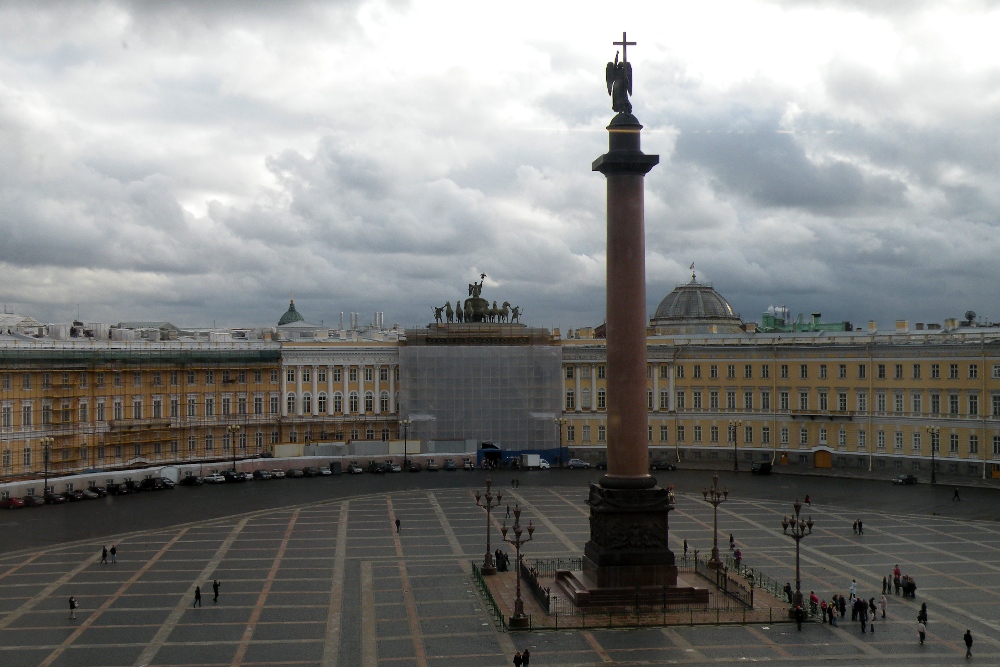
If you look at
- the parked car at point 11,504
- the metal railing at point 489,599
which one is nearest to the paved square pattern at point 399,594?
the metal railing at point 489,599

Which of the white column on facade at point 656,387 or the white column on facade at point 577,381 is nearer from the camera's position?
the white column on facade at point 656,387

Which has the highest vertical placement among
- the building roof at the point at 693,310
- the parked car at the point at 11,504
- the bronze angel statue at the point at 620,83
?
the bronze angel statue at the point at 620,83

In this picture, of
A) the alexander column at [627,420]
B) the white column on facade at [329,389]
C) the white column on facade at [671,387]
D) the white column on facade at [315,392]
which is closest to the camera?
the alexander column at [627,420]

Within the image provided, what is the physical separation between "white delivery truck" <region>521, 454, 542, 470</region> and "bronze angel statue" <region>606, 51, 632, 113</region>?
43971 millimetres

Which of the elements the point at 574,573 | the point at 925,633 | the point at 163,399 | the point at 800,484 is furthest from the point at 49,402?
the point at 925,633

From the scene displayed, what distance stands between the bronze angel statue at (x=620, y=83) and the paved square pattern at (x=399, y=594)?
17358 mm

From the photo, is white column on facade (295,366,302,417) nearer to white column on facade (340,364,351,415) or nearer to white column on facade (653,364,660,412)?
white column on facade (340,364,351,415)

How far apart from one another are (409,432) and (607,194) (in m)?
46.1

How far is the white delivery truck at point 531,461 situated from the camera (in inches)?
2908

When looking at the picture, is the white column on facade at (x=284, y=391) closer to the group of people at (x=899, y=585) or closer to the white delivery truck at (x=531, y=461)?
the white delivery truck at (x=531, y=461)

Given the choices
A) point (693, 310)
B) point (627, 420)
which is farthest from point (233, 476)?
point (693, 310)

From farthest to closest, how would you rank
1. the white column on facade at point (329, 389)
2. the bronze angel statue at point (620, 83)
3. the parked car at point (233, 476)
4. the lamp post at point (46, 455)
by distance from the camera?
the white column on facade at point (329, 389)
the parked car at point (233, 476)
the lamp post at point (46, 455)
the bronze angel statue at point (620, 83)

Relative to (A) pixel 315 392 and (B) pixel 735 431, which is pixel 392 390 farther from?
(B) pixel 735 431

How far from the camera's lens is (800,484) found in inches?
2458
